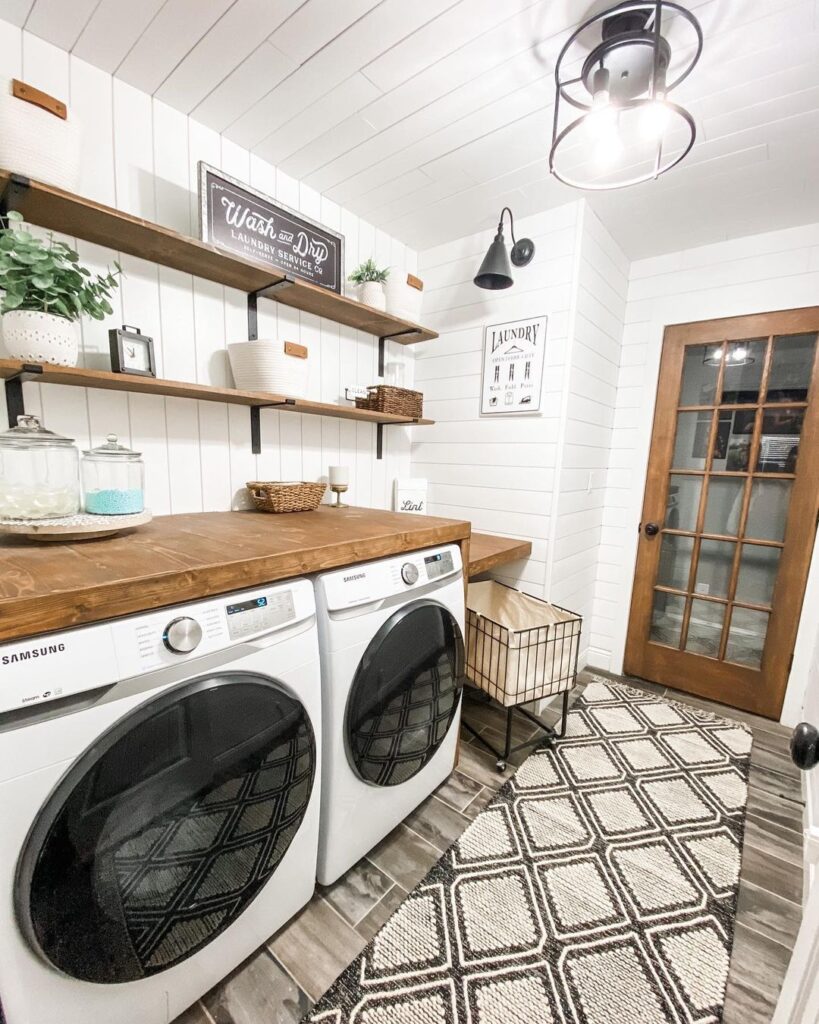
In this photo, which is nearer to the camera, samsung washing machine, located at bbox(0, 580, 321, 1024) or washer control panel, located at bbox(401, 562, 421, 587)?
samsung washing machine, located at bbox(0, 580, 321, 1024)

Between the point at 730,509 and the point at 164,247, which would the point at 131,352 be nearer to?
the point at 164,247

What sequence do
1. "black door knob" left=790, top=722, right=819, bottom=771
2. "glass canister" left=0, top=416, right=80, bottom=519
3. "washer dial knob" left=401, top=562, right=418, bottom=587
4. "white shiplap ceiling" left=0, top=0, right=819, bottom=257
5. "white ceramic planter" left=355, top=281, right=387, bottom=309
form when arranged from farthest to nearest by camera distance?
"white ceramic planter" left=355, top=281, right=387, bottom=309 → "washer dial knob" left=401, top=562, right=418, bottom=587 → "white shiplap ceiling" left=0, top=0, right=819, bottom=257 → "glass canister" left=0, top=416, right=80, bottom=519 → "black door knob" left=790, top=722, right=819, bottom=771

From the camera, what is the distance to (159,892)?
0.79m

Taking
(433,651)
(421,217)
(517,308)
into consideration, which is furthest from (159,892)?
(421,217)

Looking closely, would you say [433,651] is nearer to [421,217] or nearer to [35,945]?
[35,945]

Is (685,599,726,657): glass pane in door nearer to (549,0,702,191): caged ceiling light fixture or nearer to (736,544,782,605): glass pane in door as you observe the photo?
(736,544,782,605): glass pane in door

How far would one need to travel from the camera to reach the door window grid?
214 centimetres

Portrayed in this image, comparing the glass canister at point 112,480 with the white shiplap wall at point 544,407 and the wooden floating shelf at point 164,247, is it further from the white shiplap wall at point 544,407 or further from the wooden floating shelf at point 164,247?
the white shiplap wall at point 544,407

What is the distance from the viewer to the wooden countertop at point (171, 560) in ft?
2.21

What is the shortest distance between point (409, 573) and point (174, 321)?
1227 millimetres

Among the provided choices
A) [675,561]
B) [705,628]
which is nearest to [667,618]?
[705,628]

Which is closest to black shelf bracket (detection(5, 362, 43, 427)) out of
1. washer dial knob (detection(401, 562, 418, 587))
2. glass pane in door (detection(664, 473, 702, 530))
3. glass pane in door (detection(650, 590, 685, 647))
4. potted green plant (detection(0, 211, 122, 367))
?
potted green plant (detection(0, 211, 122, 367))

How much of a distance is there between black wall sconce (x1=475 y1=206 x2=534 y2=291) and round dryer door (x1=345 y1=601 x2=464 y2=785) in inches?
55.8

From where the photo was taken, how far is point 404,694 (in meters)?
1.24
